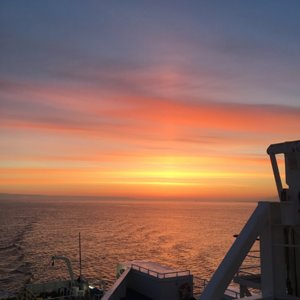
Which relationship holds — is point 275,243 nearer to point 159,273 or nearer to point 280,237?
point 280,237

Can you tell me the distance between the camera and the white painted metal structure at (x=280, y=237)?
12969mm

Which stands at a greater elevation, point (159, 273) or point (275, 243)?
point (275, 243)

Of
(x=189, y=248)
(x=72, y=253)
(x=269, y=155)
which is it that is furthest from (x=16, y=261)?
(x=269, y=155)

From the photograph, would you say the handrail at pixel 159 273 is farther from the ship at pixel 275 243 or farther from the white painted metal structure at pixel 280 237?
the white painted metal structure at pixel 280 237

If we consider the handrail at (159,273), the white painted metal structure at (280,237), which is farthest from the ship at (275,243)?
the handrail at (159,273)

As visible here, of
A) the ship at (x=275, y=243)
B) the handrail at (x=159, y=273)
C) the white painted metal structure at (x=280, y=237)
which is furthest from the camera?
the handrail at (x=159, y=273)

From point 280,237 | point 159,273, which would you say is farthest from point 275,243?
point 159,273

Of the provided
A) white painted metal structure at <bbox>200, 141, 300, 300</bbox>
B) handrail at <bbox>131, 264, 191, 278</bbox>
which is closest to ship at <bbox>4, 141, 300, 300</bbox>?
white painted metal structure at <bbox>200, 141, 300, 300</bbox>

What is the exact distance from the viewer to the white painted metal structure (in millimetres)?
12969

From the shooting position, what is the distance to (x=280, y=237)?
13383 millimetres

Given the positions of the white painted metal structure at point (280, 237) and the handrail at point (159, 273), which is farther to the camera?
the handrail at point (159, 273)

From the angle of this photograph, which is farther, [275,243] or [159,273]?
[159,273]

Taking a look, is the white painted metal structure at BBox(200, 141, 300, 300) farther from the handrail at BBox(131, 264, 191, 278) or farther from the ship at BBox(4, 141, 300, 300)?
the handrail at BBox(131, 264, 191, 278)

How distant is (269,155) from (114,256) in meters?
78.5
